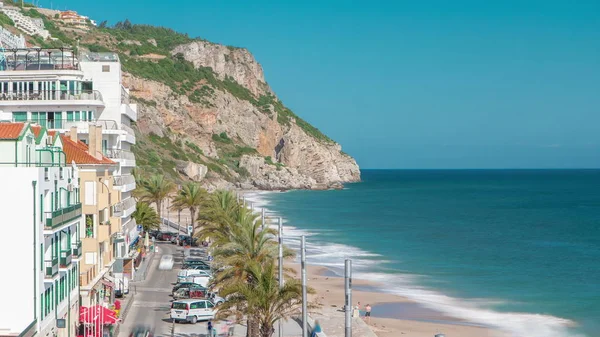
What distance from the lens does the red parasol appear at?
2966 cm

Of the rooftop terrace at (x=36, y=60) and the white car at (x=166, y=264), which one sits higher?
the rooftop terrace at (x=36, y=60)

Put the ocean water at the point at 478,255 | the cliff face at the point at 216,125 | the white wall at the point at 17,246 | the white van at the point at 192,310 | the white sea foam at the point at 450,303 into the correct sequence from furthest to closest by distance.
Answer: the cliff face at the point at 216,125, the ocean water at the point at 478,255, the white sea foam at the point at 450,303, the white van at the point at 192,310, the white wall at the point at 17,246

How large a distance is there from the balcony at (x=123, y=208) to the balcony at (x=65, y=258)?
13.3 metres

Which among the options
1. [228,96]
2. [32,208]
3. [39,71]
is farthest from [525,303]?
[228,96]

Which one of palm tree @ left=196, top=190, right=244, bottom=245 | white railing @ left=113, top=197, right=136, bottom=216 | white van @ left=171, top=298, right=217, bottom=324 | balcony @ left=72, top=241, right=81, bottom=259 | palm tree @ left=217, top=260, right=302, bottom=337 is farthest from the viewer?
palm tree @ left=196, top=190, right=244, bottom=245

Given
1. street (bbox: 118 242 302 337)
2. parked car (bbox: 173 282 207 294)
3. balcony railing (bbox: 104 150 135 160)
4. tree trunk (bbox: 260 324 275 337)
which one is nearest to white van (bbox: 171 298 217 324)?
street (bbox: 118 242 302 337)

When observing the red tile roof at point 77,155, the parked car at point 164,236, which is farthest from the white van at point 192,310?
the parked car at point 164,236

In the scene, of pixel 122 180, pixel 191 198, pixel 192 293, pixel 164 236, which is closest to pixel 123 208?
pixel 122 180

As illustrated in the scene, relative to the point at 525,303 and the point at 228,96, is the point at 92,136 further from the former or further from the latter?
the point at 228,96

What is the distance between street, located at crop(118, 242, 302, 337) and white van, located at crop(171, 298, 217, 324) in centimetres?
29

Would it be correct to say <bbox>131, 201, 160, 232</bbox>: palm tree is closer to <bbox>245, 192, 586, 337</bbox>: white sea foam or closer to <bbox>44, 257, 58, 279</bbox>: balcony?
<bbox>245, 192, 586, 337</bbox>: white sea foam

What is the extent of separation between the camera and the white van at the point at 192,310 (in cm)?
3575

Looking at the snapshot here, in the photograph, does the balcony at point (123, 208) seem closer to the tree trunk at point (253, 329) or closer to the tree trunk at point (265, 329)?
the tree trunk at point (253, 329)

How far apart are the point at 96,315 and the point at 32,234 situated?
26.4 ft
